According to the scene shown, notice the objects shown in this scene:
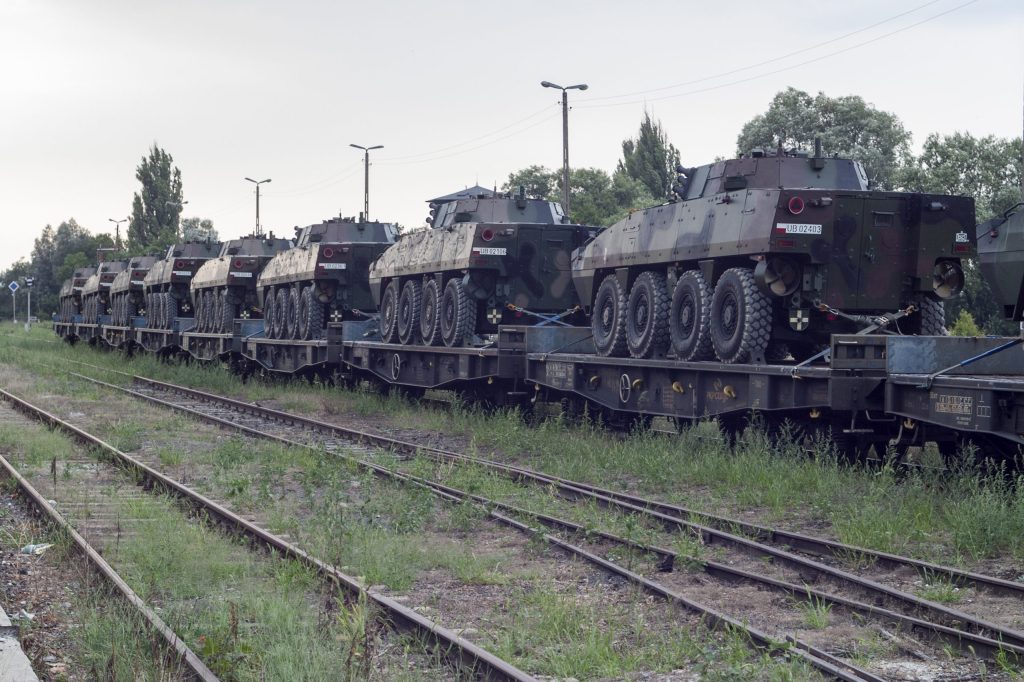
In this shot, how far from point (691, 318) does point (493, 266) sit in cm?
528

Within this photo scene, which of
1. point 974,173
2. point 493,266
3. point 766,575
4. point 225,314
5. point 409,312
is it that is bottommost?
point 766,575

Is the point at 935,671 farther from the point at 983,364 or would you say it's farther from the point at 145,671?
the point at 983,364

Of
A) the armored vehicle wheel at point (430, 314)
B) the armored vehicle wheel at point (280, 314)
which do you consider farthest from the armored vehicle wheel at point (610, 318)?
the armored vehicle wheel at point (280, 314)

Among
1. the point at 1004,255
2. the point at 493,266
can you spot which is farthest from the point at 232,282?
the point at 1004,255

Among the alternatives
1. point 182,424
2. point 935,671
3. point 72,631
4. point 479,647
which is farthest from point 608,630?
point 182,424

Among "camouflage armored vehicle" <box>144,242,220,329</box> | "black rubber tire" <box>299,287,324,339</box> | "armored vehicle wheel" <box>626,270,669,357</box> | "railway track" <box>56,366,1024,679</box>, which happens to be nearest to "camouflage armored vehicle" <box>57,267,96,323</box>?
"camouflage armored vehicle" <box>144,242,220,329</box>

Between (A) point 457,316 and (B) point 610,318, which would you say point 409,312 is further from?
(B) point 610,318

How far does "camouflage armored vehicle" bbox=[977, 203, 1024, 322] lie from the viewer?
14.8 m

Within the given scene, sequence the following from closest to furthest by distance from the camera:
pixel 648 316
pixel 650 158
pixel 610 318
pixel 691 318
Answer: pixel 691 318, pixel 648 316, pixel 610 318, pixel 650 158

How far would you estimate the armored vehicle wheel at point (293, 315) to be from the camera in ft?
88.6

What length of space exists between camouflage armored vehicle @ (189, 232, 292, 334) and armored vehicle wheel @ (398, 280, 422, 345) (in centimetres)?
1006

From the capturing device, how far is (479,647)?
6562 mm

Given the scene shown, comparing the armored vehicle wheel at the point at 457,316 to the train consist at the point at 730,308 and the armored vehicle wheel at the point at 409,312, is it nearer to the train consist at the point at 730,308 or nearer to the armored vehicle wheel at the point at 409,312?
the train consist at the point at 730,308

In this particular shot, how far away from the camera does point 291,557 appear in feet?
29.0
